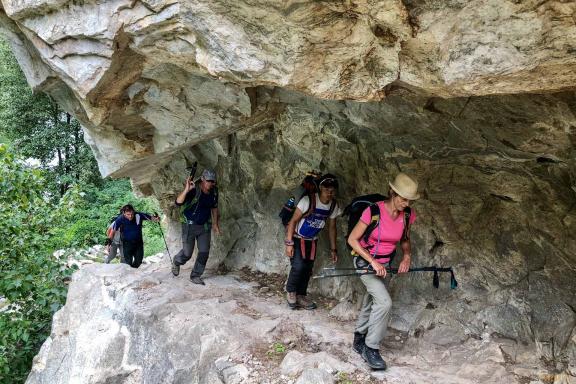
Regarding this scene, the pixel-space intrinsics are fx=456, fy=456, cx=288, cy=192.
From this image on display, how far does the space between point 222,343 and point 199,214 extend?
290cm

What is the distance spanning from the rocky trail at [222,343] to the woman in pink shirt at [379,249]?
1.28 ft

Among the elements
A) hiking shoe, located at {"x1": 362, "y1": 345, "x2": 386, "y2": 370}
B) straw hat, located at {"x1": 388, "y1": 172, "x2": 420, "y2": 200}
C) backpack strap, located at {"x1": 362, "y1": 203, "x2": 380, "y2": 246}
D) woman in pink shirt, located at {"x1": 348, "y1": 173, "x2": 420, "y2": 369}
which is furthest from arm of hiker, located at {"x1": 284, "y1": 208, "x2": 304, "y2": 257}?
hiking shoe, located at {"x1": 362, "y1": 345, "x2": 386, "y2": 370}

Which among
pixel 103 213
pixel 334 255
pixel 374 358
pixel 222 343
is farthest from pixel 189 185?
pixel 103 213

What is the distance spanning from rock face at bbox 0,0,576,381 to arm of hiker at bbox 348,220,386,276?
63.8 inches

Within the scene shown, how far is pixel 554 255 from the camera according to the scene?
19.4ft

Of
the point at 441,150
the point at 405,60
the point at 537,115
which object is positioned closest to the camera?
the point at 405,60

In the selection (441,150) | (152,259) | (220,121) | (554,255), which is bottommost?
(152,259)

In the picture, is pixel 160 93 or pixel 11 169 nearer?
pixel 160 93

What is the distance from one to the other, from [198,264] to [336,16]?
240 inches

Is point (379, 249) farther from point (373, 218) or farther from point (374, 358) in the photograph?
point (374, 358)

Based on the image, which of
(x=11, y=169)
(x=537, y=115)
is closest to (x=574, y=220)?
(x=537, y=115)

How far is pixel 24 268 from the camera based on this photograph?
937 cm

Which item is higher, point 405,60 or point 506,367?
point 405,60

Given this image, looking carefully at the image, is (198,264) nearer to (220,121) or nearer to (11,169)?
(220,121)
